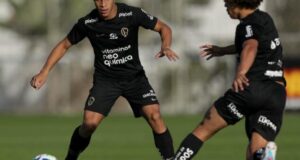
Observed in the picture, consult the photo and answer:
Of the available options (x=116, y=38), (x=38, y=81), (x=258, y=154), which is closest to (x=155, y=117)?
(x=116, y=38)

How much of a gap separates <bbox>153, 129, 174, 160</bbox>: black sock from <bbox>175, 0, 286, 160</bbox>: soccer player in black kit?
2438mm

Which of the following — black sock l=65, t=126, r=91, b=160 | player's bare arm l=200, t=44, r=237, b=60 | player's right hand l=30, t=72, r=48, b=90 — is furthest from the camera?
black sock l=65, t=126, r=91, b=160

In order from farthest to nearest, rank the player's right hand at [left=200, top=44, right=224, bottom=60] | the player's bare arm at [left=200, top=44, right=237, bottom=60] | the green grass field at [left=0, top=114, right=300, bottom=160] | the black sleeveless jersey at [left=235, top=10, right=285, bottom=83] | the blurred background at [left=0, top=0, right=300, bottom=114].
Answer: the blurred background at [left=0, top=0, right=300, bottom=114], the green grass field at [left=0, top=114, right=300, bottom=160], the player's right hand at [left=200, top=44, right=224, bottom=60], the player's bare arm at [left=200, top=44, right=237, bottom=60], the black sleeveless jersey at [left=235, top=10, right=285, bottom=83]

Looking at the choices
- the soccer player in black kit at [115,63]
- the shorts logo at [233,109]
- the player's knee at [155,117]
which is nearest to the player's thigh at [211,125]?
the shorts logo at [233,109]

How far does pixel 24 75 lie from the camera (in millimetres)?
36906

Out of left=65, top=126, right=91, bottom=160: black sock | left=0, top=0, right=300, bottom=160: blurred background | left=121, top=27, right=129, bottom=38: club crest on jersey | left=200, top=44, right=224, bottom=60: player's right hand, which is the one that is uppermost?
left=200, top=44, right=224, bottom=60: player's right hand

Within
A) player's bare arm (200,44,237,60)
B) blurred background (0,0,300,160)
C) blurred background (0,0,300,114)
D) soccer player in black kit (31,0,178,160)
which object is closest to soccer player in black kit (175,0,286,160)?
Result: player's bare arm (200,44,237,60)

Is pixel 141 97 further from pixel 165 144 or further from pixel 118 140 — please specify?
pixel 118 140

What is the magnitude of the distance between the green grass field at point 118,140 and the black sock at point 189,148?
5.21 meters

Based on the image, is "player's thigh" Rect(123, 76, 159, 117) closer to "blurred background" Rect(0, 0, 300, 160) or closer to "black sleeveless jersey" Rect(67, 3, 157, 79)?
"black sleeveless jersey" Rect(67, 3, 157, 79)

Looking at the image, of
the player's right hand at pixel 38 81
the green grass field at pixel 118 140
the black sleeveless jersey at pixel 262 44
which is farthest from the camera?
the green grass field at pixel 118 140

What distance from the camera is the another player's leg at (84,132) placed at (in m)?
13.4

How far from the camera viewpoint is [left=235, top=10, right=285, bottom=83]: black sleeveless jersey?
10.7 meters

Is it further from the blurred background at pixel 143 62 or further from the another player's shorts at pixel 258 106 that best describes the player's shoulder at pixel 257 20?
the blurred background at pixel 143 62
